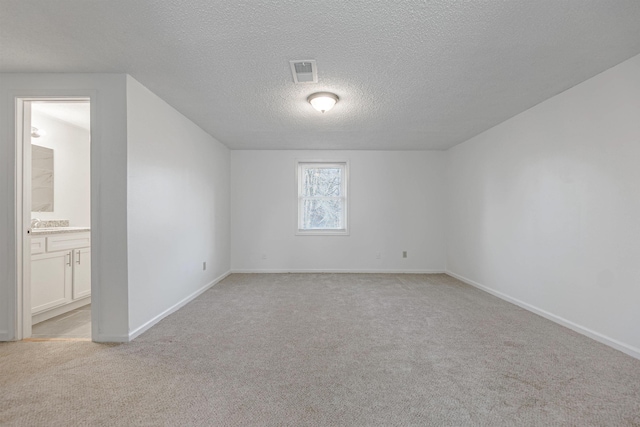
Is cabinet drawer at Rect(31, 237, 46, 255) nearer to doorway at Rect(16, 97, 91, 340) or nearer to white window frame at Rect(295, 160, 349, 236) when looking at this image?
doorway at Rect(16, 97, 91, 340)

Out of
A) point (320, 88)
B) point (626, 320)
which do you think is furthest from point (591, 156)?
point (320, 88)

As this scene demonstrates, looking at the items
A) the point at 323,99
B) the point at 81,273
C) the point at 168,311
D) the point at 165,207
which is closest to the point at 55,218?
the point at 81,273

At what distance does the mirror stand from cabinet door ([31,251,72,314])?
0.88 meters

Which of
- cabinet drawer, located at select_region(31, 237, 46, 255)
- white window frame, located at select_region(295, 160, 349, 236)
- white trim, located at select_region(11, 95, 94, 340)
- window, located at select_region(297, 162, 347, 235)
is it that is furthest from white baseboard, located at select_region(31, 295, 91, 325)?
window, located at select_region(297, 162, 347, 235)

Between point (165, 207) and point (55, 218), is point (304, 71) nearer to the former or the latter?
point (165, 207)

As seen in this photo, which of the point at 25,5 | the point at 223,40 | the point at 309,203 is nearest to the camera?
the point at 25,5

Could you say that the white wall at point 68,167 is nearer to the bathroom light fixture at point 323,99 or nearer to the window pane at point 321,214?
the bathroom light fixture at point 323,99

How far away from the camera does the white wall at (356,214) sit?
219 inches

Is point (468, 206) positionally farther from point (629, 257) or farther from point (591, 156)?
point (629, 257)

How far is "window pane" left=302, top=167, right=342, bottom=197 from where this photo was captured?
5.68 m

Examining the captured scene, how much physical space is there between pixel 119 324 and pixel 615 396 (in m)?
3.56

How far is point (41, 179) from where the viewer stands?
12.2 feet

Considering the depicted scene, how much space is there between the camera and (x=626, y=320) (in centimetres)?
234

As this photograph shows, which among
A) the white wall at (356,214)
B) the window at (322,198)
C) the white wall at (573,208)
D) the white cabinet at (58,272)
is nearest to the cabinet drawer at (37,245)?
the white cabinet at (58,272)
